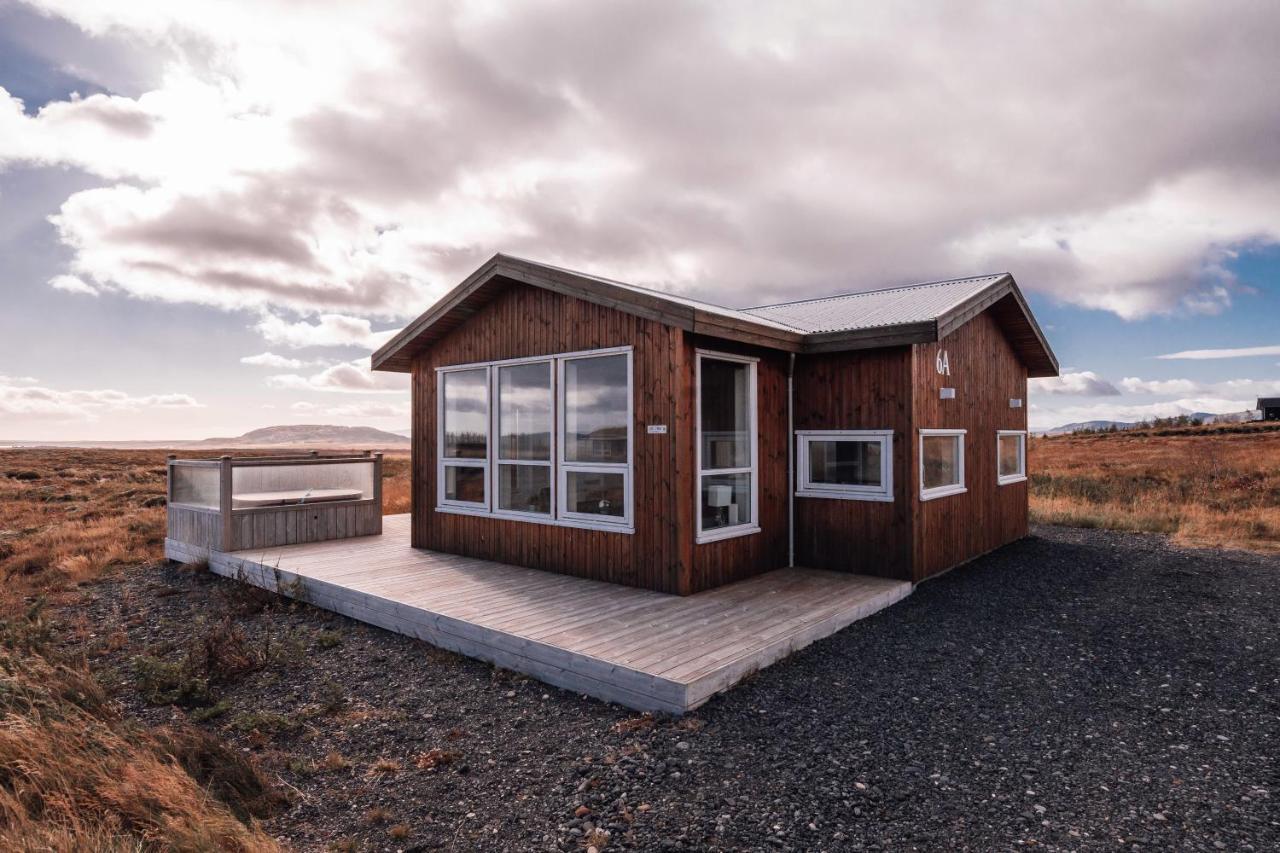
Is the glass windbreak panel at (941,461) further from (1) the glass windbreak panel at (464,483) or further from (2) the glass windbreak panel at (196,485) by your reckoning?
(2) the glass windbreak panel at (196,485)

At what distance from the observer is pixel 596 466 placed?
676cm

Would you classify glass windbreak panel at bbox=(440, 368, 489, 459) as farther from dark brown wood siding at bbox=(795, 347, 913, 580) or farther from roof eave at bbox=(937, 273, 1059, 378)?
roof eave at bbox=(937, 273, 1059, 378)

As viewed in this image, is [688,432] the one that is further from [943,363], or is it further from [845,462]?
[943,363]

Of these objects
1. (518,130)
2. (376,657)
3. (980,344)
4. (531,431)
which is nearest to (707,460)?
(531,431)

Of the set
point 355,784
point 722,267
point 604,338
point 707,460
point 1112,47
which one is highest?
point 1112,47

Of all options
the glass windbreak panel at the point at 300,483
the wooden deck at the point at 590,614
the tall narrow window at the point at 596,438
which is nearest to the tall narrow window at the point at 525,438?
the tall narrow window at the point at 596,438

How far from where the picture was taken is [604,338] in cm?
666

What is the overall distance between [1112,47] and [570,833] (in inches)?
394

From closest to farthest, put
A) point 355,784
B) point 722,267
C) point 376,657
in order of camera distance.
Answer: point 355,784, point 376,657, point 722,267

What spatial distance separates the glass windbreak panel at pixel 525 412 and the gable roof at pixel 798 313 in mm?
1024

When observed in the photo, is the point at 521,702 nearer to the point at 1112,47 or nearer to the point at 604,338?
the point at 604,338

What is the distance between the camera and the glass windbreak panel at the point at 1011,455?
955cm

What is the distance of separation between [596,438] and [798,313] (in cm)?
444

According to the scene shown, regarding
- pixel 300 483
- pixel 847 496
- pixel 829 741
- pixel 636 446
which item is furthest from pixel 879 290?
pixel 300 483
